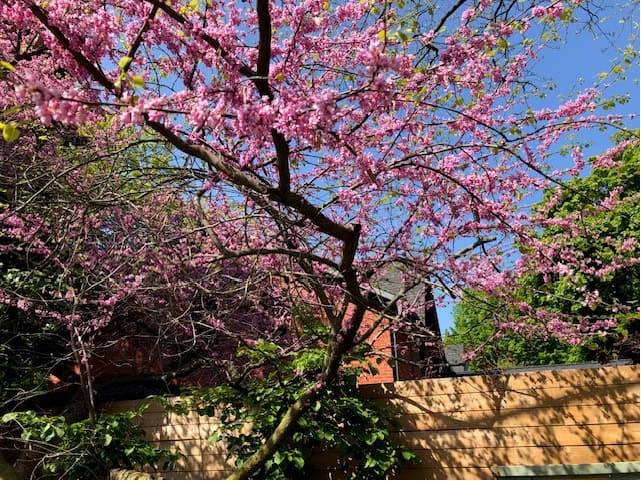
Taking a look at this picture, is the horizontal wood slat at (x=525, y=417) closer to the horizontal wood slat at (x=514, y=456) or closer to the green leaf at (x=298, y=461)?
the horizontal wood slat at (x=514, y=456)

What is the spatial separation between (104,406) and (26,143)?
10.6 feet

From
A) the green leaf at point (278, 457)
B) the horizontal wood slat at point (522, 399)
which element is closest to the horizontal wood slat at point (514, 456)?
the horizontal wood slat at point (522, 399)

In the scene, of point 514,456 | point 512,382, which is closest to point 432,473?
point 514,456

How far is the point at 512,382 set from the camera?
4.45 meters

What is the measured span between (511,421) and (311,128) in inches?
137

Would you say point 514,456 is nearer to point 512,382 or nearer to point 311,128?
point 512,382

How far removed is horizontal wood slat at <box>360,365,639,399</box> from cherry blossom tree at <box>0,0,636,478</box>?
0.65 metres

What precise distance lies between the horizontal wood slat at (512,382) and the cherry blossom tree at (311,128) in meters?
0.65

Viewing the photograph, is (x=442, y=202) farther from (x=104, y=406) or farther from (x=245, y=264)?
(x=104, y=406)

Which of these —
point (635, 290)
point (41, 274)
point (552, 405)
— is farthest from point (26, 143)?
point (635, 290)

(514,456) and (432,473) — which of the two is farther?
(432,473)

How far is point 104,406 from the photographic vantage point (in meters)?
6.10

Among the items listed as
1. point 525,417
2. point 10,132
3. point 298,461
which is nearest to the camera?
point 10,132

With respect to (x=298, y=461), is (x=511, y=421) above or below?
above
